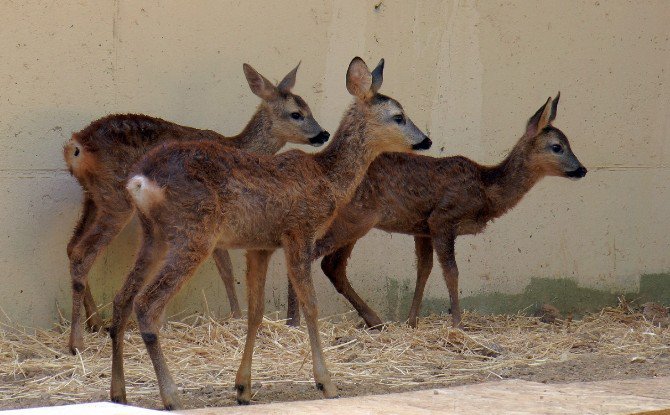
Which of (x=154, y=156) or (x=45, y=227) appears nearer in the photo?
(x=154, y=156)

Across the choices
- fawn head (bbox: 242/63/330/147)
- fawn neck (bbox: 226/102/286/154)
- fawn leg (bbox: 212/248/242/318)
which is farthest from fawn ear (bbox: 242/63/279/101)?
fawn leg (bbox: 212/248/242/318)

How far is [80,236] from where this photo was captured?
25.0 ft

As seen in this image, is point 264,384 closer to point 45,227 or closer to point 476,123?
point 45,227

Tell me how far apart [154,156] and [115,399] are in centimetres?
130

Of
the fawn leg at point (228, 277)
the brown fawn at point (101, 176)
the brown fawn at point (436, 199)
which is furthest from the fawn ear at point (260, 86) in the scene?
the fawn leg at point (228, 277)

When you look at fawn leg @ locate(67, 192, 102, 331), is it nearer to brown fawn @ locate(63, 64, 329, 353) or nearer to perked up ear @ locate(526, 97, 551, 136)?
brown fawn @ locate(63, 64, 329, 353)

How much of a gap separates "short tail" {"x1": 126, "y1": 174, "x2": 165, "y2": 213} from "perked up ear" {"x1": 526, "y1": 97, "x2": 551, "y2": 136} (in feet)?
13.8

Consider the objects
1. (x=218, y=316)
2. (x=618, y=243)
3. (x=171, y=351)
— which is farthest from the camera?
(x=618, y=243)

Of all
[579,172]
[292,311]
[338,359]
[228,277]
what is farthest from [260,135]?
[579,172]

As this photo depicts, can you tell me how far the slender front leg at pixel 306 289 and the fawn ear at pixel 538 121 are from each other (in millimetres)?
3440

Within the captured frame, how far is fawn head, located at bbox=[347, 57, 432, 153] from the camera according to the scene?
703 cm

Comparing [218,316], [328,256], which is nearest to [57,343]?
[218,316]

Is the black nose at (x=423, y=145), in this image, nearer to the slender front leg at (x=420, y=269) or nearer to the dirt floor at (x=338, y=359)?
the dirt floor at (x=338, y=359)

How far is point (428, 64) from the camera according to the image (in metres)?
9.23
